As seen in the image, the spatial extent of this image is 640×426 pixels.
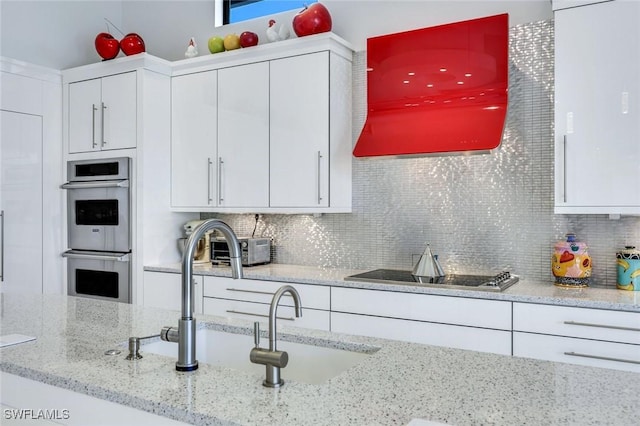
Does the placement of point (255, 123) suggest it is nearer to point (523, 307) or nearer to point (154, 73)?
point (154, 73)

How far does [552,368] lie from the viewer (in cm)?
128

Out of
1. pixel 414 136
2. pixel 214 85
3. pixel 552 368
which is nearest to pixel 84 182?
pixel 214 85

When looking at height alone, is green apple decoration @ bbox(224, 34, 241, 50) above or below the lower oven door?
above

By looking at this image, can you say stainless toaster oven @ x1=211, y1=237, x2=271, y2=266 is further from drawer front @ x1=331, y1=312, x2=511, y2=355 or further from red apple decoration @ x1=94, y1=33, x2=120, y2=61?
red apple decoration @ x1=94, y1=33, x2=120, y2=61

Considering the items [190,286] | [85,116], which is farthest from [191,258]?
[85,116]

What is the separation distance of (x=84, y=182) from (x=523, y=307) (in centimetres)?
323

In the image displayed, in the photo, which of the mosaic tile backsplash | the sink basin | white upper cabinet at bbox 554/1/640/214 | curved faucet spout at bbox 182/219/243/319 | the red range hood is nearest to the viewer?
curved faucet spout at bbox 182/219/243/319

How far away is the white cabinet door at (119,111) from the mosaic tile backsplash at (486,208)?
1.58m

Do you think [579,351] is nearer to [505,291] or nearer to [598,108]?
[505,291]

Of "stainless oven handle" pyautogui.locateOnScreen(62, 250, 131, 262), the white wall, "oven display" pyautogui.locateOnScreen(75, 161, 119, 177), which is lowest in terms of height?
"stainless oven handle" pyautogui.locateOnScreen(62, 250, 131, 262)

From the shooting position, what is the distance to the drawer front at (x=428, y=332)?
2510 millimetres

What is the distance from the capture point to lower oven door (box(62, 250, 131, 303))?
3.76 m

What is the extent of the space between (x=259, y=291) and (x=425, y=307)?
1.07m

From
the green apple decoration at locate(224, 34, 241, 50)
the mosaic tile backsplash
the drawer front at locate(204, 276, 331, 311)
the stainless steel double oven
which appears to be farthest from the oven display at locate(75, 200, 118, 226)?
the mosaic tile backsplash
